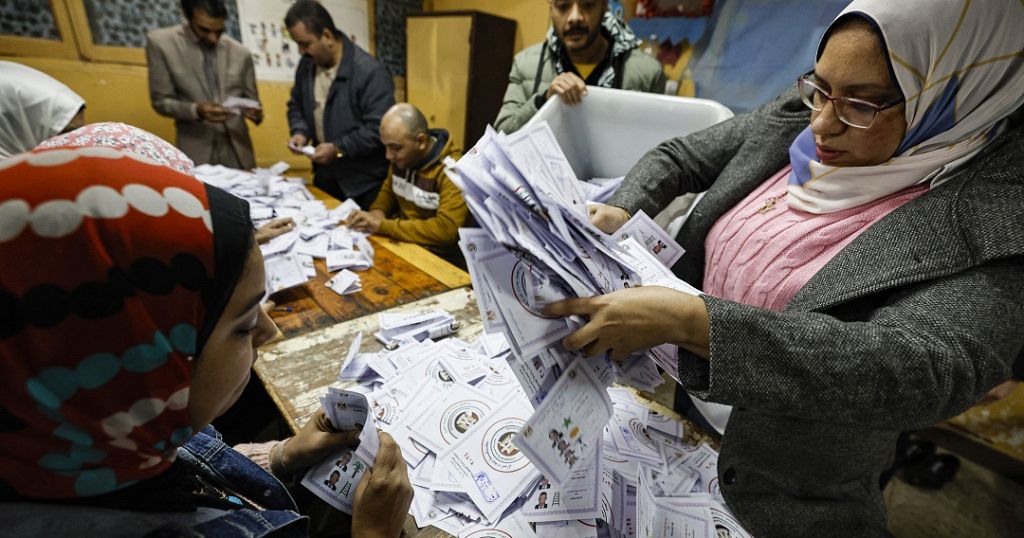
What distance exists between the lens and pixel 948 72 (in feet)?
2.18

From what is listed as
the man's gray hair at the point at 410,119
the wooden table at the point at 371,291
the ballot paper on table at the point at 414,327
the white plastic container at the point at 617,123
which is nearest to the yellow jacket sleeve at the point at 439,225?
the wooden table at the point at 371,291

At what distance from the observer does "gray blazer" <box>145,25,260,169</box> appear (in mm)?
2797

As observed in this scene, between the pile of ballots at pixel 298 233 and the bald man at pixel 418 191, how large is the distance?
0.66 feet

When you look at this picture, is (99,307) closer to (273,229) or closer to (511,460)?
(511,460)

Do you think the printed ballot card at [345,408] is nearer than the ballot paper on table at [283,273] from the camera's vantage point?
Yes

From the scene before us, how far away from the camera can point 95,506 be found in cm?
51

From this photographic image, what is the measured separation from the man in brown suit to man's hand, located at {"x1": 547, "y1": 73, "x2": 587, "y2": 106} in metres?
2.34

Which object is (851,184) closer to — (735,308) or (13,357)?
(735,308)

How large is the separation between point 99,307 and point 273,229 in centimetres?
166

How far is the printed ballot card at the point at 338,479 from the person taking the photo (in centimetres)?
79

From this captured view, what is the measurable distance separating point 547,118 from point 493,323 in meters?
1.30

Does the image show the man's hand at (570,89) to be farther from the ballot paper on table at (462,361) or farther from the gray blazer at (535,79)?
the ballot paper on table at (462,361)

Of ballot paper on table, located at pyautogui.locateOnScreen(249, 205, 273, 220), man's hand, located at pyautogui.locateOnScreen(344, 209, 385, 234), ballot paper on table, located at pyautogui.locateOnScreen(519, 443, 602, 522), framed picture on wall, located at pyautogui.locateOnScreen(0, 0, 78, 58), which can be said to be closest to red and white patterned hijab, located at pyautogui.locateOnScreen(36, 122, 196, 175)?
ballot paper on table, located at pyautogui.locateOnScreen(249, 205, 273, 220)

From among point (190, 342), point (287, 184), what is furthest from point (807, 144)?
point (287, 184)
